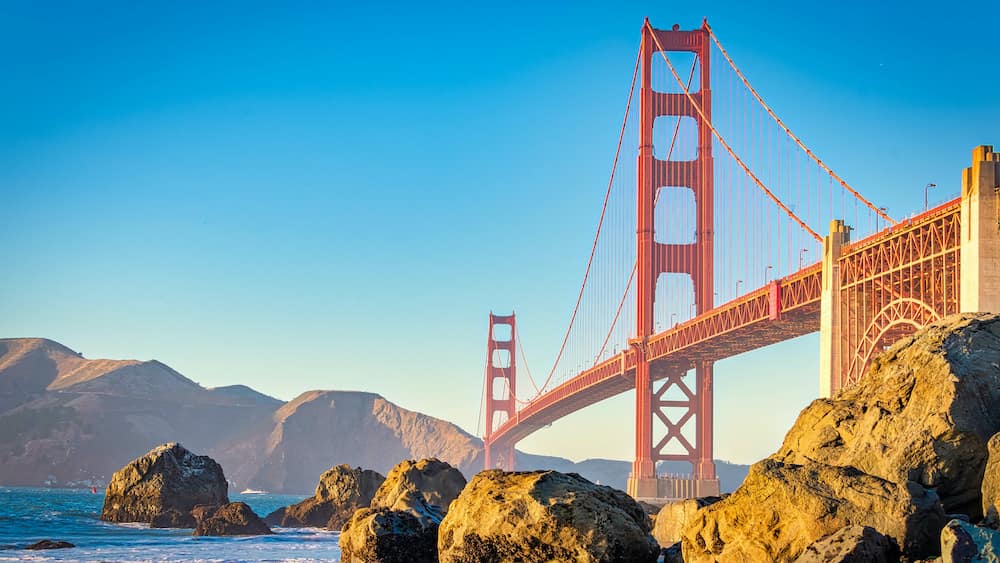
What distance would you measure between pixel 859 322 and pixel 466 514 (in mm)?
24677

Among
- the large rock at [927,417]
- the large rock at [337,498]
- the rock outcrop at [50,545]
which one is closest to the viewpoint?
the large rock at [927,417]

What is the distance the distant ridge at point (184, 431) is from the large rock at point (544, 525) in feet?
477

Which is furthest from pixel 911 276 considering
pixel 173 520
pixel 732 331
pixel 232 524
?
pixel 173 520

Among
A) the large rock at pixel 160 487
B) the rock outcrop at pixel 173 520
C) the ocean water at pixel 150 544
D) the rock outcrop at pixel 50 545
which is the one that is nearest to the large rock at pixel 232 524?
the ocean water at pixel 150 544

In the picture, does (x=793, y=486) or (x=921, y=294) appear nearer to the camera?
(x=793, y=486)

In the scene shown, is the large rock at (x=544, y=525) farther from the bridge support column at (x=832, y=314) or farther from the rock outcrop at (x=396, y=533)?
the bridge support column at (x=832, y=314)

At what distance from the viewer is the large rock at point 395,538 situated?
19.7 metres

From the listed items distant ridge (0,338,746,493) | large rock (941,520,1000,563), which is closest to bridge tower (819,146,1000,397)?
large rock (941,520,1000,563)

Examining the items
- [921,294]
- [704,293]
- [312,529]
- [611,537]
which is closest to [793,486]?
[611,537]

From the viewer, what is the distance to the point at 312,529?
42.1 m

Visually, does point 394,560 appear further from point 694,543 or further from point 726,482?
point 726,482

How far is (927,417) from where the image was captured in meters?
13.9

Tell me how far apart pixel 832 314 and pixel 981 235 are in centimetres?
943

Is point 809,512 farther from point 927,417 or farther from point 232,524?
point 232,524
